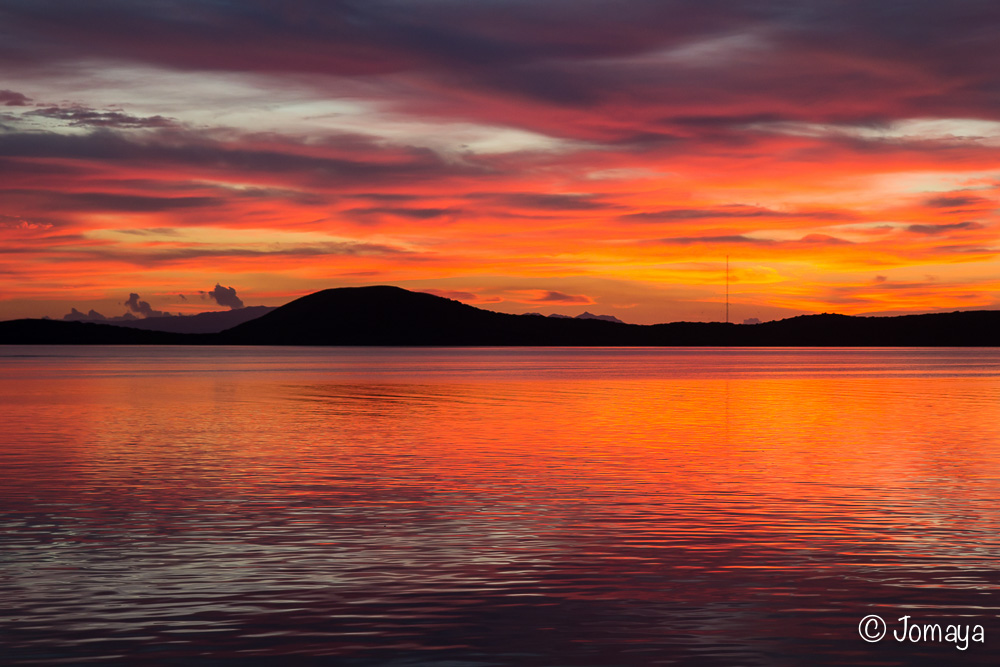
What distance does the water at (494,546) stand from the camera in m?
14.3

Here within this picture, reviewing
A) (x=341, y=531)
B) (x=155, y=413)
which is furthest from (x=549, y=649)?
(x=155, y=413)

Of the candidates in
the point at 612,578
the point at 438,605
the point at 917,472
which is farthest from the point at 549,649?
the point at 917,472

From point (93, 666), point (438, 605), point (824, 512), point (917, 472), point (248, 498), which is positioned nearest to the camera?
point (93, 666)

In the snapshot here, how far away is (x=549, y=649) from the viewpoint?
45.6ft

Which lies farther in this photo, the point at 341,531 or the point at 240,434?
the point at 240,434

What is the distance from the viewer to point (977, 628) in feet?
49.0

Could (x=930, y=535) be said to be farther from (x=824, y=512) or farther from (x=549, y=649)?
(x=549, y=649)

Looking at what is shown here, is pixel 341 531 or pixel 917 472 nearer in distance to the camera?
pixel 341 531

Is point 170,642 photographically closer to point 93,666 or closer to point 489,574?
point 93,666

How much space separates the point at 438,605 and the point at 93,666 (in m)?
5.02

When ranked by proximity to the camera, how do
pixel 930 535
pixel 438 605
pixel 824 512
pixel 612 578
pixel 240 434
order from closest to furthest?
pixel 438 605 < pixel 612 578 < pixel 930 535 < pixel 824 512 < pixel 240 434

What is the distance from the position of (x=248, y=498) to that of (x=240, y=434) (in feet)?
65.8

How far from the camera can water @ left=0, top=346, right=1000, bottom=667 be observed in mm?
14344

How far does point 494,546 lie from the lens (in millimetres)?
20938
